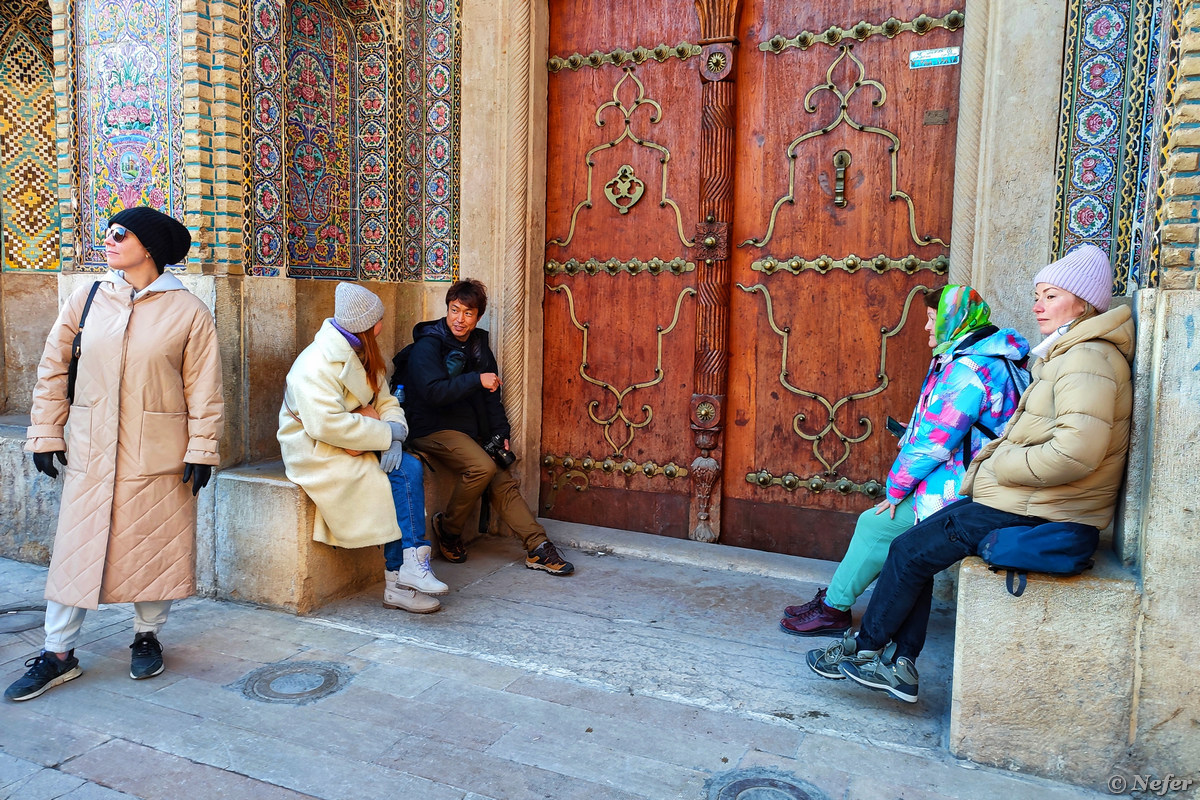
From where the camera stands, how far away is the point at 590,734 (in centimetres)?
303

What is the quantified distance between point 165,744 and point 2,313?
155 inches

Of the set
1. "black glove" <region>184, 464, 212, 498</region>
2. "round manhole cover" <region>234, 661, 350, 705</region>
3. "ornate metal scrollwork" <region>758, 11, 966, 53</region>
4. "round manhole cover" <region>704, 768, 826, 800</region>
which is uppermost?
"ornate metal scrollwork" <region>758, 11, 966, 53</region>

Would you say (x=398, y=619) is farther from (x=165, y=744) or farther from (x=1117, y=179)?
(x=1117, y=179)

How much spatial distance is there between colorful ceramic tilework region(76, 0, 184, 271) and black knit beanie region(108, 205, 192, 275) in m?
1.07

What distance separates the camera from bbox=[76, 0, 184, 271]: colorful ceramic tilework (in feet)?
14.7

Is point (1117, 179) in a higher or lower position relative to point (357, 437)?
higher

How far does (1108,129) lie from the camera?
360cm

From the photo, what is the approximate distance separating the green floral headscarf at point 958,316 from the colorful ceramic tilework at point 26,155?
5.20 m

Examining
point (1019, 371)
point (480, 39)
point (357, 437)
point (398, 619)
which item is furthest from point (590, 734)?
point (480, 39)

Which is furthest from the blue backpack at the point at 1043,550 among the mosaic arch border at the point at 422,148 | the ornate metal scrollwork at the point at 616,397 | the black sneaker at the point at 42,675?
the mosaic arch border at the point at 422,148

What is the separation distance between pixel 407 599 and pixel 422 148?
101 inches

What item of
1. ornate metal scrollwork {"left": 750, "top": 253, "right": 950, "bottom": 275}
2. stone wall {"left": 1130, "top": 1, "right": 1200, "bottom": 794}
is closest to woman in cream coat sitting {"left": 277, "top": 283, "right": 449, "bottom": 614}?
ornate metal scrollwork {"left": 750, "top": 253, "right": 950, "bottom": 275}

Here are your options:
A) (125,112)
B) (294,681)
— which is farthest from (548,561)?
(125,112)

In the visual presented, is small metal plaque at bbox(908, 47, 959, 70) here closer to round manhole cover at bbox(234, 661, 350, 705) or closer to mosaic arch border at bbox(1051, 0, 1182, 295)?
mosaic arch border at bbox(1051, 0, 1182, 295)
